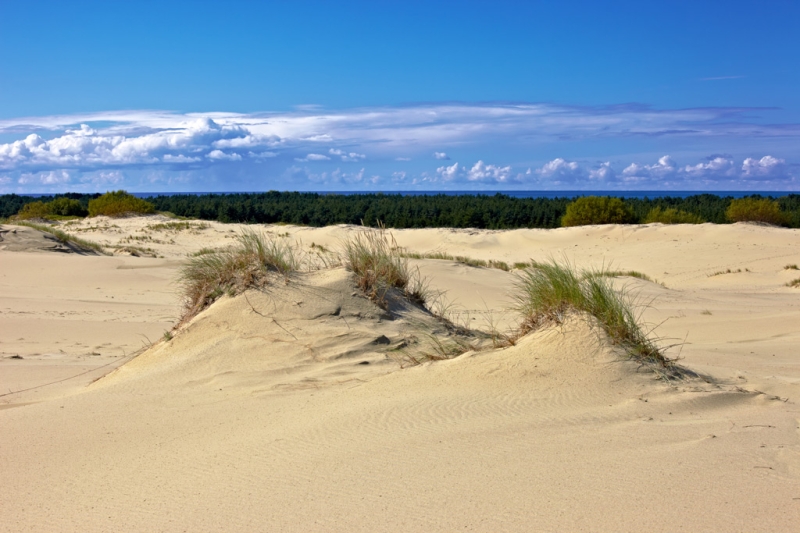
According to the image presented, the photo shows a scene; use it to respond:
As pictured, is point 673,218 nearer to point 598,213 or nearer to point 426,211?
point 598,213

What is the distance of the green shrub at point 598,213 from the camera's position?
41219 mm

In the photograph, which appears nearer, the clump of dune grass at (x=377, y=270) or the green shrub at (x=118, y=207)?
the clump of dune grass at (x=377, y=270)

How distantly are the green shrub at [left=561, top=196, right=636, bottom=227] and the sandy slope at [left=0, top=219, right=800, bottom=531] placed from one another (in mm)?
32786

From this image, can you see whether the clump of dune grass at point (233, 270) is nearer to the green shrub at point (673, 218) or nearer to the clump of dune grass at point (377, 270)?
the clump of dune grass at point (377, 270)

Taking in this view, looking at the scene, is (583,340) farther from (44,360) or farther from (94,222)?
(94,222)

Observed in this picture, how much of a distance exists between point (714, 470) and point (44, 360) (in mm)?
7909

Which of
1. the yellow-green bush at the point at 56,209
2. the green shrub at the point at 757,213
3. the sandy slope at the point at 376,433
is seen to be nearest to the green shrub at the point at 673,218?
the green shrub at the point at 757,213

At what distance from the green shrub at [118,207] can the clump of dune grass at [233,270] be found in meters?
38.7

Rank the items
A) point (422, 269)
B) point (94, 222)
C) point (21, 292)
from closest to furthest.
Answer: point (21, 292) → point (422, 269) → point (94, 222)

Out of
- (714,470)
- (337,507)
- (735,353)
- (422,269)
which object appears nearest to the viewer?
(337,507)

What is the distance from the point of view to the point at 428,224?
51.4 metres

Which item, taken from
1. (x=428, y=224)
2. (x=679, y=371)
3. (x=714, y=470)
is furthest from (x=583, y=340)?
(x=428, y=224)

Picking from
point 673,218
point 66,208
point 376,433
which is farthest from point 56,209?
point 376,433

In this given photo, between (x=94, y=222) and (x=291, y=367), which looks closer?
(x=291, y=367)
